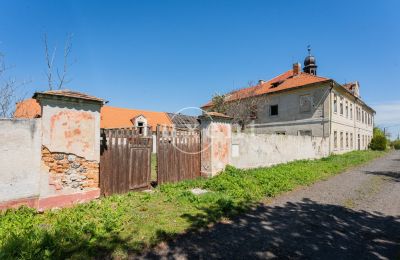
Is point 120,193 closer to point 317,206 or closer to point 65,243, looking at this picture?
point 65,243

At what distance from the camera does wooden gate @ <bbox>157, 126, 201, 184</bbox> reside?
7769 mm

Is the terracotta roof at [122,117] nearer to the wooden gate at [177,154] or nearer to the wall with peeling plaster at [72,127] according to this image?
the wooden gate at [177,154]

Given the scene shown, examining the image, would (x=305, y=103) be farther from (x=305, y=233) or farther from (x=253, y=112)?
(x=305, y=233)

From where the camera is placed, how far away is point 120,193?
21.7 feet

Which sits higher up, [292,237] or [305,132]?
[305,132]

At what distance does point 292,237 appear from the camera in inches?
171

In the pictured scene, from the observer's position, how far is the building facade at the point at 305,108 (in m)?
20.1

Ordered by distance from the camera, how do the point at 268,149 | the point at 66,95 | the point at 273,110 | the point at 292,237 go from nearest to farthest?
the point at 292,237 → the point at 66,95 → the point at 268,149 → the point at 273,110

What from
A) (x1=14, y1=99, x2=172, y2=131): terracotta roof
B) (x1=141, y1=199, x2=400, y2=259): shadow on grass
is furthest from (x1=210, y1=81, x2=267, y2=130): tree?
(x1=141, y1=199, x2=400, y2=259): shadow on grass

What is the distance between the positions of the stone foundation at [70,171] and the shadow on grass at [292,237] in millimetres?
2711

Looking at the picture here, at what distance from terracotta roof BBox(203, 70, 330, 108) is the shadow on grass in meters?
17.1

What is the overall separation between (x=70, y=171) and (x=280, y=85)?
2233 cm

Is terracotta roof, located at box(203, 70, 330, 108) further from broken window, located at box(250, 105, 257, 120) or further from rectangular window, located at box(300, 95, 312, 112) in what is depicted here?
broken window, located at box(250, 105, 257, 120)

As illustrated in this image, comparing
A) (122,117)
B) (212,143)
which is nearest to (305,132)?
(212,143)
